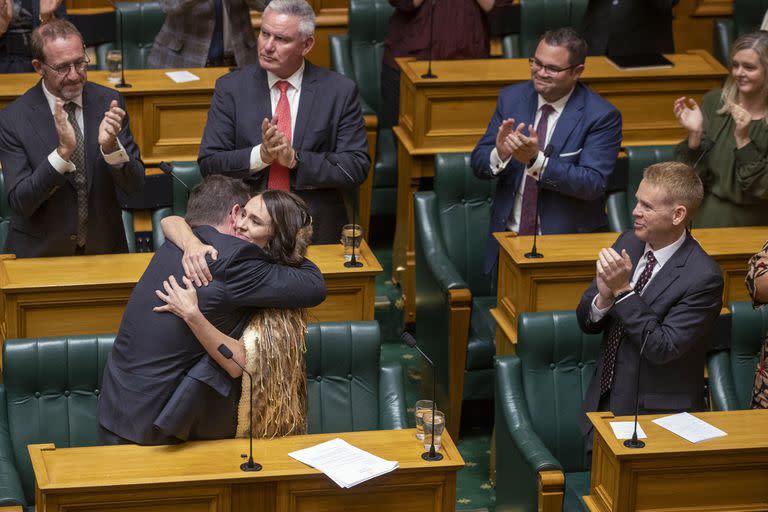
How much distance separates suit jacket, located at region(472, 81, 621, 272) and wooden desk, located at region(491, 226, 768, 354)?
13 cm

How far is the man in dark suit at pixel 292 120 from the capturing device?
4.39 meters

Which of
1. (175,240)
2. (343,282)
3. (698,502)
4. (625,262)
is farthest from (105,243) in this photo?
(698,502)

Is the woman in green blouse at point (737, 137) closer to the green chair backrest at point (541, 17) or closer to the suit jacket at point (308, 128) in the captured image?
the suit jacket at point (308, 128)

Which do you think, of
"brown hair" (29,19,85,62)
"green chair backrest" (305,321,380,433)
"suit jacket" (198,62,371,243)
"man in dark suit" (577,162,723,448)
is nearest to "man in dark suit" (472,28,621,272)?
"suit jacket" (198,62,371,243)

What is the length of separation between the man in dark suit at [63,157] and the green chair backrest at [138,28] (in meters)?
1.79

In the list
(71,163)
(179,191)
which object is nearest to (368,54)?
(179,191)

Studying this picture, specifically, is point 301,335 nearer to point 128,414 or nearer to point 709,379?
point 128,414

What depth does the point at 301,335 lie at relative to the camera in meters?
3.35

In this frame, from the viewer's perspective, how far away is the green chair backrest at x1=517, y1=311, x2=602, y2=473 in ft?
13.1

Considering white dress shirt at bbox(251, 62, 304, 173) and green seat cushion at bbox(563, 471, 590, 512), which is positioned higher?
white dress shirt at bbox(251, 62, 304, 173)

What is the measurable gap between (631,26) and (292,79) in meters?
1.96

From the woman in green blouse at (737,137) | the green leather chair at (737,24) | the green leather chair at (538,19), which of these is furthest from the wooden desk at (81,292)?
the green leather chair at (737,24)

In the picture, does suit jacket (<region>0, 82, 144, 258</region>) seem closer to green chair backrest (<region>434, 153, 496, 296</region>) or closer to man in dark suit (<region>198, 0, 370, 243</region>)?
man in dark suit (<region>198, 0, 370, 243</region>)

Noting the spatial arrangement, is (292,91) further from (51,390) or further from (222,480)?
(222,480)
